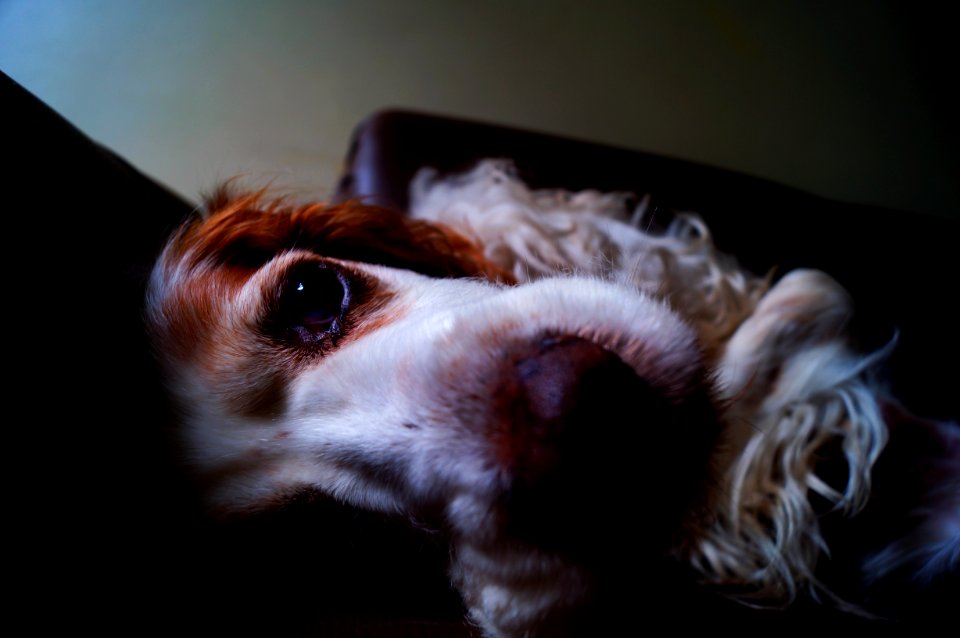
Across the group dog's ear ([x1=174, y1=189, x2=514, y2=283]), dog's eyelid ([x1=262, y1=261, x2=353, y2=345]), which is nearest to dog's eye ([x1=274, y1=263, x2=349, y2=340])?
dog's eyelid ([x1=262, y1=261, x2=353, y2=345])

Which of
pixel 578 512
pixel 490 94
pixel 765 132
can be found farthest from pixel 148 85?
pixel 765 132

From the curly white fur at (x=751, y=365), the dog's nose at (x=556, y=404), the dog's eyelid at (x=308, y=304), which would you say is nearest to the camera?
the dog's nose at (x=556, y=404)

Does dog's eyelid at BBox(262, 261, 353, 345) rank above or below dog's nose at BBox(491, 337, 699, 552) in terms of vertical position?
below

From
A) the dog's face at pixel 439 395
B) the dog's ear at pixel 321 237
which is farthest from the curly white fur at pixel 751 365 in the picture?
the dog's face at pixel 439 395

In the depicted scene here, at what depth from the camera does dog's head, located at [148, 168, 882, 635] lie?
518 mm

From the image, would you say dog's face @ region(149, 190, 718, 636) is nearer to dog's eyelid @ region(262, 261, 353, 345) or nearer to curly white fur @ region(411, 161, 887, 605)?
dog's eyelid @ region(262, 261, 353, 345)

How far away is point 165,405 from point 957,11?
2833 millimetres

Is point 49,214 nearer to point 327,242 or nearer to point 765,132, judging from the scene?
point 327,242

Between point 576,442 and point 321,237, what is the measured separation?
73cm

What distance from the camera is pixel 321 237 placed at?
1.03m

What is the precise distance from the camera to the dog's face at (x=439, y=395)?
51 centimetres

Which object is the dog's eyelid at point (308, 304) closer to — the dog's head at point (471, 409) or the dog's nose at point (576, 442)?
the dog's head at point (471, 409)

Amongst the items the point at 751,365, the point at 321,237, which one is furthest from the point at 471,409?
the point at 751,365

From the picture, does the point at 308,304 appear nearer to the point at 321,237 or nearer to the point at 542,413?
the point at 321,237
